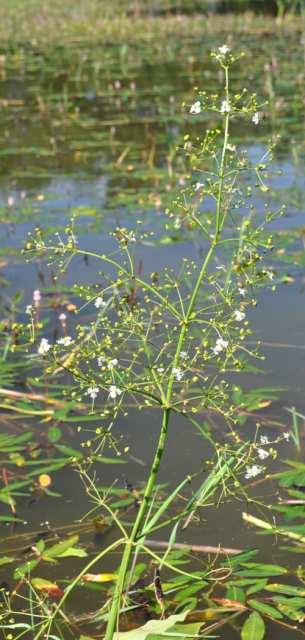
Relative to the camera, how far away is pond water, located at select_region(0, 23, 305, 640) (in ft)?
9.07

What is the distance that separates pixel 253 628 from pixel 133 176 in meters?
4.72

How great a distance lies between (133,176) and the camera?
21.2 feet

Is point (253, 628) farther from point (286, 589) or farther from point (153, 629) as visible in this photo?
point (153, 629)

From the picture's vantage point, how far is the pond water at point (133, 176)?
2766mm

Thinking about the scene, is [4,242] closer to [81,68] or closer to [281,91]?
[281,91]

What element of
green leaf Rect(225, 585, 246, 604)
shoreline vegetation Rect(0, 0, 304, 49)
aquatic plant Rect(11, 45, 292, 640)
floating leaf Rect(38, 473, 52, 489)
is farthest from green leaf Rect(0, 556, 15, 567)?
shoreline vegetation Rect(0, 0, 304, 49)

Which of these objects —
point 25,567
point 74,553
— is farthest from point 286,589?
point 25,567

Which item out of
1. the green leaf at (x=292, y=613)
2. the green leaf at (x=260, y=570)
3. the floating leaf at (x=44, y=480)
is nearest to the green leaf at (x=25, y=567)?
the floating leaf at (x=44, y=480)

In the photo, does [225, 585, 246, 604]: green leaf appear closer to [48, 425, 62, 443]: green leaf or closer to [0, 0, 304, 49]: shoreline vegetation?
[48, 425, 62, 443]: green leaf

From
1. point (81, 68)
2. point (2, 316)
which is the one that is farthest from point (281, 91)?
point (2, 316)

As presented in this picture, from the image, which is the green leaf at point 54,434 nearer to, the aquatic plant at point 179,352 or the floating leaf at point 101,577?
the aquatic plant at point 179,352

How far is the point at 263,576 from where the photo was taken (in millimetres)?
2244

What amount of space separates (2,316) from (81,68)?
27.1 ft

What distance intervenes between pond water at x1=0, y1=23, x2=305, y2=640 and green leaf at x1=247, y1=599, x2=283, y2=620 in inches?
1.1
